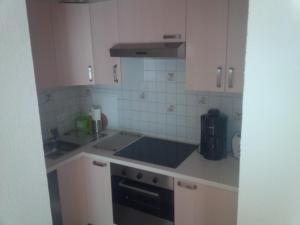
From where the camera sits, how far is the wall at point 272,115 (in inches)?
27.1

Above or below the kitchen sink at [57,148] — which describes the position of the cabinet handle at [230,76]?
above

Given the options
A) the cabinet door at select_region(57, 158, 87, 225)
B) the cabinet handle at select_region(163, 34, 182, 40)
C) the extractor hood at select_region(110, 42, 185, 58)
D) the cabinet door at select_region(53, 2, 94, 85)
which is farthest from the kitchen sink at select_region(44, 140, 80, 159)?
the cabinet handle at select_region(163, 34, 182, 40)

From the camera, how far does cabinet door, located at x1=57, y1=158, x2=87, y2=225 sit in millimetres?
2049

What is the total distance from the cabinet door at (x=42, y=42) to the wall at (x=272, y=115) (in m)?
1.68

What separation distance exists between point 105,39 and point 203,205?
1410mm

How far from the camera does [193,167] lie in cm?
185

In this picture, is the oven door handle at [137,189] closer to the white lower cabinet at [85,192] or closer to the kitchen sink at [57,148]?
the white lower cabinet at [85,192]

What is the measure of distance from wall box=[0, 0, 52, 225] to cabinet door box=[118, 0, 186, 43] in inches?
49.1

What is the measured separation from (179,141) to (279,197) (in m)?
1.54


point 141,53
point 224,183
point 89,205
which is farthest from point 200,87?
point 89,205

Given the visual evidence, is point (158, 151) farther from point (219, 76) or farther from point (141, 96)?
point (219, 76)

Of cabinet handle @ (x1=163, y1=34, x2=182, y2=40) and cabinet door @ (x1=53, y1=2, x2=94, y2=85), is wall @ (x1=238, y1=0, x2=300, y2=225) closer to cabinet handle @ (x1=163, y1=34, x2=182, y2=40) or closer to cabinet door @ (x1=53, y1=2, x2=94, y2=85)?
cabinet handle @ (x1=163, y1=34, x2=182, y2=40)

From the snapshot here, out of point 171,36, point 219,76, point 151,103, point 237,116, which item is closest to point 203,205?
point 237,116

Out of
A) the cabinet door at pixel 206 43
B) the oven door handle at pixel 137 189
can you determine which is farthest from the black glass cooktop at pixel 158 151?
the cabinet door at pixel 206 43
